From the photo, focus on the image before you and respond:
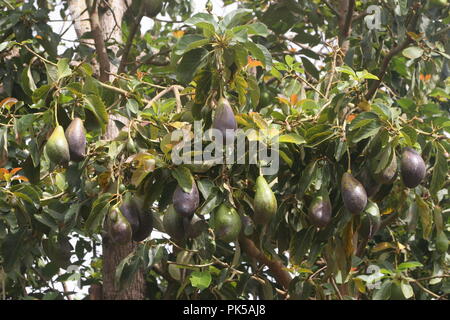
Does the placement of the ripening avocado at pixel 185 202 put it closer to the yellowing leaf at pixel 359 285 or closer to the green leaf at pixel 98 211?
the green leaf at pixel 98 211

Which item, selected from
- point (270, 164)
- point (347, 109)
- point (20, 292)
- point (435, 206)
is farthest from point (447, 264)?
point (20, 292)

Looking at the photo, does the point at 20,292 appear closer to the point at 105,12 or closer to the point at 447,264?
the point at 105,12

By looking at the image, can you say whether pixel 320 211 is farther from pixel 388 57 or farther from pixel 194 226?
pixel 388 57

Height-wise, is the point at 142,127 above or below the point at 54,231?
above

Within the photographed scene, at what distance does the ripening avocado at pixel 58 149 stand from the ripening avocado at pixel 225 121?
Answer: 389 mm

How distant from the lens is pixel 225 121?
2008mm

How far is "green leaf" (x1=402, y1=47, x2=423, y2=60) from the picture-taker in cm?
280

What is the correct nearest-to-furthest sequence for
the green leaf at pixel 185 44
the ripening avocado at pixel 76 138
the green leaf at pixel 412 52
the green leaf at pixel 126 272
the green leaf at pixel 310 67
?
1. the green leaf at pixel 185 44
2. the ripening avocado at pixel 76 138
3. the green leaf at pixel 126 272
4. the green leaf at pixel 412 52
5. the green leaf at pixel 310 67

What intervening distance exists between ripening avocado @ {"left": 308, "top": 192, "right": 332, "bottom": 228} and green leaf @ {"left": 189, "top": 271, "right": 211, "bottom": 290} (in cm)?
72

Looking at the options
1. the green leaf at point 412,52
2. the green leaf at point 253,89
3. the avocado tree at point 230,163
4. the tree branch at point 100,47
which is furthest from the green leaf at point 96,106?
the green leaf at point 412,52

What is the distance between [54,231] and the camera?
2586mm

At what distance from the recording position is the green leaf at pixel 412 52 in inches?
110

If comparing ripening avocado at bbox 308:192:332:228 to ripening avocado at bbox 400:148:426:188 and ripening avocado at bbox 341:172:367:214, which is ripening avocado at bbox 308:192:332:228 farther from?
ripening avocado at bbox 400:148:426:188

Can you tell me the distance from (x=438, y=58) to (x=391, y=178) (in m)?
1.37
